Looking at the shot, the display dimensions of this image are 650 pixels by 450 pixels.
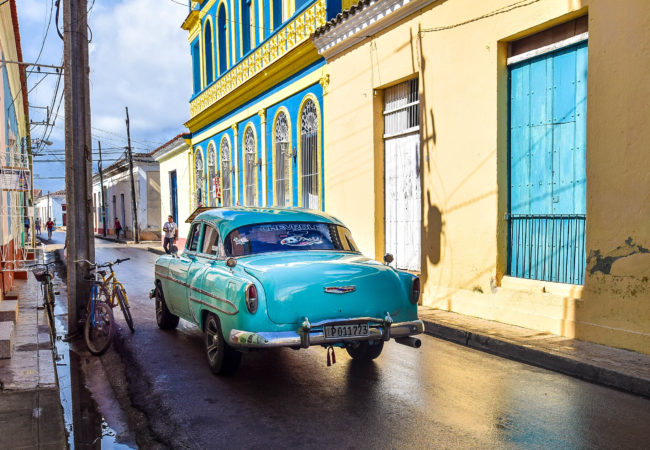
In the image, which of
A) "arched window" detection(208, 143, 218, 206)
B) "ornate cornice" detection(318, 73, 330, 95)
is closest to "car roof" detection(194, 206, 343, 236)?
"ornate cornice" detection(318, 73, 330, 95)

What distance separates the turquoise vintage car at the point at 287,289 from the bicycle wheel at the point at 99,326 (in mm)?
985

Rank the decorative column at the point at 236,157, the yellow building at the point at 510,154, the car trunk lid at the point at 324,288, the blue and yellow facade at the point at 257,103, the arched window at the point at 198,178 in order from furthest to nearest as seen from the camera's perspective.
→ 1. the arched window at the point at 198,178
2. the decorative column at the point at 236,157
3. the blue and yellow facade at the point at 257,103
4. the yellow building at the point at 510,154
5. the car trunk lid at the point at 324,288

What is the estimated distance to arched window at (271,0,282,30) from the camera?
1656 centimetres

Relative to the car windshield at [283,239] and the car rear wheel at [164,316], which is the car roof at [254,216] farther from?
the car rear wheel at [164,316]

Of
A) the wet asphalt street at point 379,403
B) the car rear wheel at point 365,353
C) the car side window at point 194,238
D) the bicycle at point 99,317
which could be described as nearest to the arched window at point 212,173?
the bicycle at point 99,317

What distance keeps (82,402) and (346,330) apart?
8.11 ft

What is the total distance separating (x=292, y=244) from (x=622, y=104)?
4.13 m

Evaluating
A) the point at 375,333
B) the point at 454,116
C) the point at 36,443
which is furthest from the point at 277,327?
the point at 454,116

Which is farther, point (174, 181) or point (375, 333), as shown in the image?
point (174, 181)

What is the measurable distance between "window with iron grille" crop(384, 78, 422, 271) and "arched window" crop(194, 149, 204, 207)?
14333 millimetres

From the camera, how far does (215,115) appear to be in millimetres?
22516

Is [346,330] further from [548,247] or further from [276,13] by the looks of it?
[276,13]

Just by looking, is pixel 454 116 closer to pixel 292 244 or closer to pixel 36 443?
pixel 292 244

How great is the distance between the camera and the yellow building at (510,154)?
265 inches
